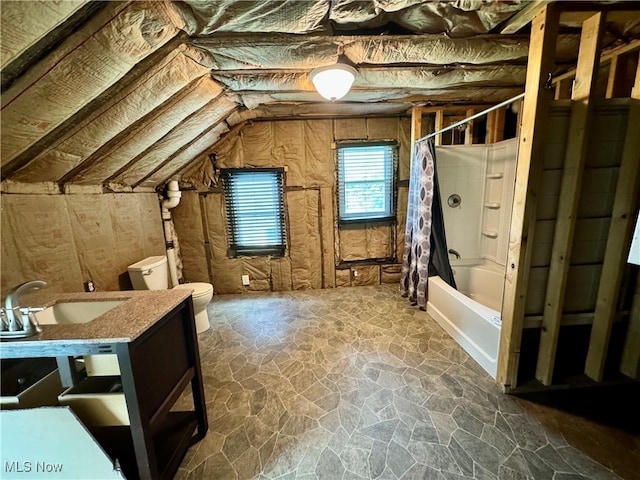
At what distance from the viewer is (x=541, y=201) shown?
63.9 inches

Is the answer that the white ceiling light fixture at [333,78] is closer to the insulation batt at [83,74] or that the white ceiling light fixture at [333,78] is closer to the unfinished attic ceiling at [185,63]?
the unfinished attic ceiling at [185,63]

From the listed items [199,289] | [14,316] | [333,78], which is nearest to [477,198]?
[333,78]

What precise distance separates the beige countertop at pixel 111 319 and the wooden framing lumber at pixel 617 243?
104 inches

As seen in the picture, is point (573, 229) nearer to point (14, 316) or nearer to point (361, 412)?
point (361, 412)

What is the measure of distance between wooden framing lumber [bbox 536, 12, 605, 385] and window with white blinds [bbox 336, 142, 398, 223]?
2.06 m

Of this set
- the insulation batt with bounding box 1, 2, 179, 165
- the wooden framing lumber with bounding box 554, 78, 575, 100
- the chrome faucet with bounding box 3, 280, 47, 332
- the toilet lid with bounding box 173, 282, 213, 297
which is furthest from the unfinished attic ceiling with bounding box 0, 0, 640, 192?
the toilet lid with bounding box 173, 282, 213, 297

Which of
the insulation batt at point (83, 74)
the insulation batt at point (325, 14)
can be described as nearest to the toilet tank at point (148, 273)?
the insulation batt at point (83, 74)

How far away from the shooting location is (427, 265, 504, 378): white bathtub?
76.7 inches

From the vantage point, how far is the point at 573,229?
159cm

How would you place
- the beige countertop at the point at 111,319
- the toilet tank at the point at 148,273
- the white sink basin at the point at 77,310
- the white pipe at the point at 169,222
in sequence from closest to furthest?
1. the beige countertop at the point at 111,319
2. the white sink basin at the point at 77,310
3. the toilet tank at the point at 148,273
4. the white pipe at the point at 169,222

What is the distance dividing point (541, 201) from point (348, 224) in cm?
223

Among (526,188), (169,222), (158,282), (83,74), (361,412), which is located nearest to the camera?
(83,74)

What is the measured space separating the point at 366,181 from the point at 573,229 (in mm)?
2288

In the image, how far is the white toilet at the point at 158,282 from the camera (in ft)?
8.09
